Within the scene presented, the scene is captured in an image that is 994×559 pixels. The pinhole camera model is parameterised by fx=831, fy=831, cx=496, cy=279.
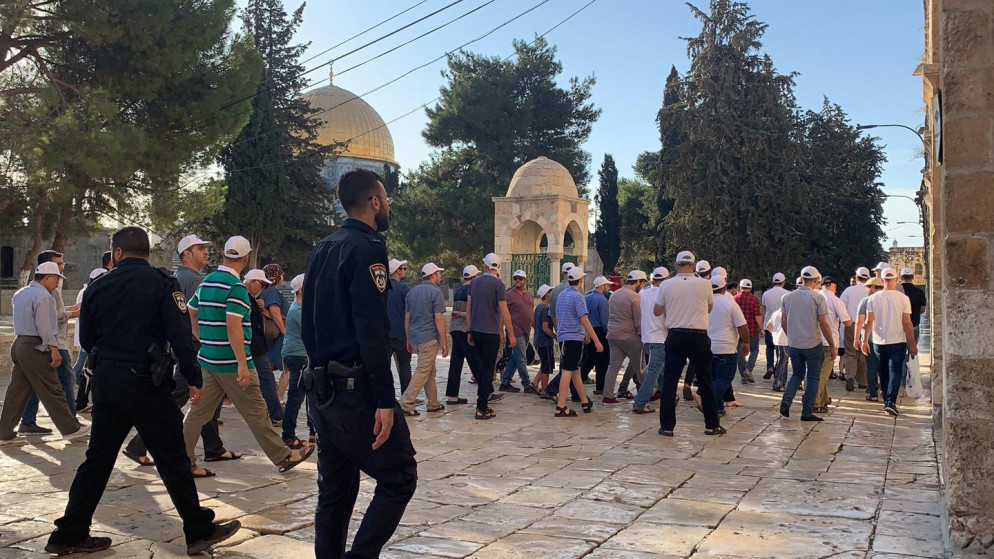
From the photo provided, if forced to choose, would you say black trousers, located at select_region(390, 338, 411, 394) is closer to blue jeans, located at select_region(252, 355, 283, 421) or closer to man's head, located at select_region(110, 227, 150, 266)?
blue jeans, located at select_region(252, 355, 283, 421)

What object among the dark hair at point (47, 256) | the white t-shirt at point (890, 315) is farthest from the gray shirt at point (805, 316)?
the dark hair at point (47, 256)

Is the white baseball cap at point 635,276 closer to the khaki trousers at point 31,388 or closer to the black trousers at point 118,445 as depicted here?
the khaki trousers at point 31,388

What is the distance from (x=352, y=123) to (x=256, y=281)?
143 ft

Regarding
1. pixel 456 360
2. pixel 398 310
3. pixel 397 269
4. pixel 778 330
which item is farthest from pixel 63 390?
pixel 778 330

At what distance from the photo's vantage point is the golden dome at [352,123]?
4928cm

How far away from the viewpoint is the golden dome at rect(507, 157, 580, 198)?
741 inches

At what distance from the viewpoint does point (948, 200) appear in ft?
13.9

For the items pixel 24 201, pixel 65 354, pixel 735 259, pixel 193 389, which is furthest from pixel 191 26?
pixel 735 259

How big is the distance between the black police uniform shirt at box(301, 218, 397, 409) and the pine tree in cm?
3774

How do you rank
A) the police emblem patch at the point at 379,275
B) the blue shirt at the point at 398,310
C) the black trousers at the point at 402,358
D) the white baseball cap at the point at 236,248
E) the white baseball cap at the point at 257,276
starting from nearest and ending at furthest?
the police emblem patch at the point at 379,275, the white baseball cap at the point at 236,248, the white baseball cap at the point at 257,276, the blue shirt at the point at 398,310, the black trousers at the point at 402,358

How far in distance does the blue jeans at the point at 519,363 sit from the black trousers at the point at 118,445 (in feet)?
23.5

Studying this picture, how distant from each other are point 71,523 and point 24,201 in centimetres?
2255

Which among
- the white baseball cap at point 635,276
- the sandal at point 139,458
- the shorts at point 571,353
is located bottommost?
the sandal at point 139,458

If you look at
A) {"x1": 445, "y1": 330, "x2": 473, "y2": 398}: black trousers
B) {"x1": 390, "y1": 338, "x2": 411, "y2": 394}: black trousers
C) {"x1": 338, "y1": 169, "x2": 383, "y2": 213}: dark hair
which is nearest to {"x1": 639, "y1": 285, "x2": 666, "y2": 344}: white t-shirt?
{"x1": 445, "y1": 330, "x2": 473, "y2": 398}: black trousers
